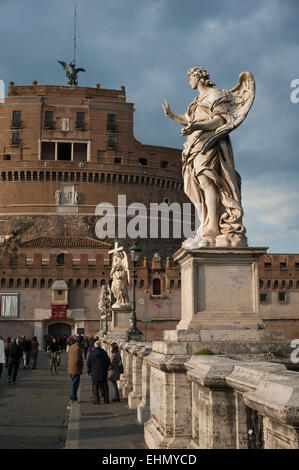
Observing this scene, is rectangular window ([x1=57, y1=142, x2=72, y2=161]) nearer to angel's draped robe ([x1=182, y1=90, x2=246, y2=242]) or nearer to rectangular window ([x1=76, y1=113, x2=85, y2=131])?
rectangular window ([x1=76, y1=113, x2=85, y2=131])

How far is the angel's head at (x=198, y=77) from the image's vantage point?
550 centimetres

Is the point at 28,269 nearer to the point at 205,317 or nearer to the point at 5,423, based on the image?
the point at 5,423

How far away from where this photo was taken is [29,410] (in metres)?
10.1

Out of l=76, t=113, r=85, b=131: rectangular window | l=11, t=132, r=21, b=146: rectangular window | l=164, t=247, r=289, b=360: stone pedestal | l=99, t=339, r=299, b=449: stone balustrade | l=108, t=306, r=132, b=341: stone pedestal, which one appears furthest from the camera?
l=76, t=113, r=85, b=131: rectangular window

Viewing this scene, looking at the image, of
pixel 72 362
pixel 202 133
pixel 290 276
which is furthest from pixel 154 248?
pixel 202 133

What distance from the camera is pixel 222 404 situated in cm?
331

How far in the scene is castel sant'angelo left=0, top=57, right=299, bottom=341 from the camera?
4544 cm

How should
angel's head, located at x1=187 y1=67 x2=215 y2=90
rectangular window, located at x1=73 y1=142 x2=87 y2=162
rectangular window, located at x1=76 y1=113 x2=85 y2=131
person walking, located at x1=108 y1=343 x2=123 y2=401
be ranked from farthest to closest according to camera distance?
rectangular window, located at x1=73 y1=142 x2=87 y2=162 → rectangular window, located at x1=76 y1=113 x2=85 y2=131 → person walking, located at x1=108 y1=343 x2=123 y2=401 → angel's head, located at x1=187 y1=67 x2=215 y2=90

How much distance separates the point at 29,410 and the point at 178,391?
21.6 ft

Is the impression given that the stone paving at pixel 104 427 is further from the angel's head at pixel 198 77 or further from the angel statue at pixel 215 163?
the angel's head at pixel 198 77

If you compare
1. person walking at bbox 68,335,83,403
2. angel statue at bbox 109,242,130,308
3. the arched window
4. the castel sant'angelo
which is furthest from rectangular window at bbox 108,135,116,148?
person walking at bbox 68,335,83,403

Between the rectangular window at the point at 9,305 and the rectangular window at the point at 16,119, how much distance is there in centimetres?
1837

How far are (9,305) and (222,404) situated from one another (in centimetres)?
4344

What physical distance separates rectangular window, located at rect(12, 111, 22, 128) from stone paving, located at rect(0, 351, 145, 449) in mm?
44917
